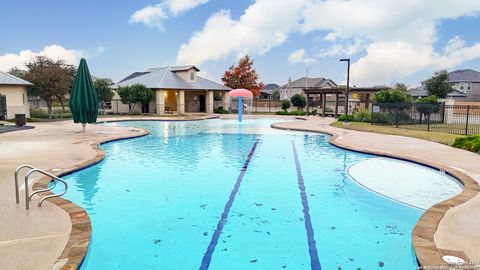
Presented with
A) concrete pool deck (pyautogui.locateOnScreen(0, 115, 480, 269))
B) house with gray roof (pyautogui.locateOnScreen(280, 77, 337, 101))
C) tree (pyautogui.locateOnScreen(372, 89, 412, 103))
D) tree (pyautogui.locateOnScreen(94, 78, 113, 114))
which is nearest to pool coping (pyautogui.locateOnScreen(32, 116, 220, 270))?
concrete pool deck (pyautogui.locateOnScreen(0, 115, 480, 269))

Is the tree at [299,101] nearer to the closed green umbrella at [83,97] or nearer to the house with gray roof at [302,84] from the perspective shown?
the house with gray roof at [302,84]

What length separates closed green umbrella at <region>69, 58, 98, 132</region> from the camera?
16.4 metres

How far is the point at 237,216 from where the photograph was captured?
6.33 m

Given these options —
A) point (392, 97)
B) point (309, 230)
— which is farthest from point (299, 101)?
point (309, 230)

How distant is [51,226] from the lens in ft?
16.1

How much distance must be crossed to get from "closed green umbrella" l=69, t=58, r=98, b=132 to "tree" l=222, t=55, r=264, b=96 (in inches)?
1315

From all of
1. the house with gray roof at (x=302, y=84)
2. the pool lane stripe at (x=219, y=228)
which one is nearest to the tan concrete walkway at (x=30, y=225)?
the pool lane stripe at (x=219, y=228)

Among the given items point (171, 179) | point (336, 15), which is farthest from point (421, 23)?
point (171, 179)

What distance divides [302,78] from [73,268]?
77256 mm

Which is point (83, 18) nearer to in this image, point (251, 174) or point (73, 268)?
point (251, 174)

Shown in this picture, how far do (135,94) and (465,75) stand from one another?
204 ft

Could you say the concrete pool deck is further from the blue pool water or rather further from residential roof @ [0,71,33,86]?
residential roof @ [0,71,33,86]

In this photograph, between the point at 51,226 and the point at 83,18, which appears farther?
the point at 83,18

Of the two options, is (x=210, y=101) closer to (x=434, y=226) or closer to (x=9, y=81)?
(x=9, y=81)
